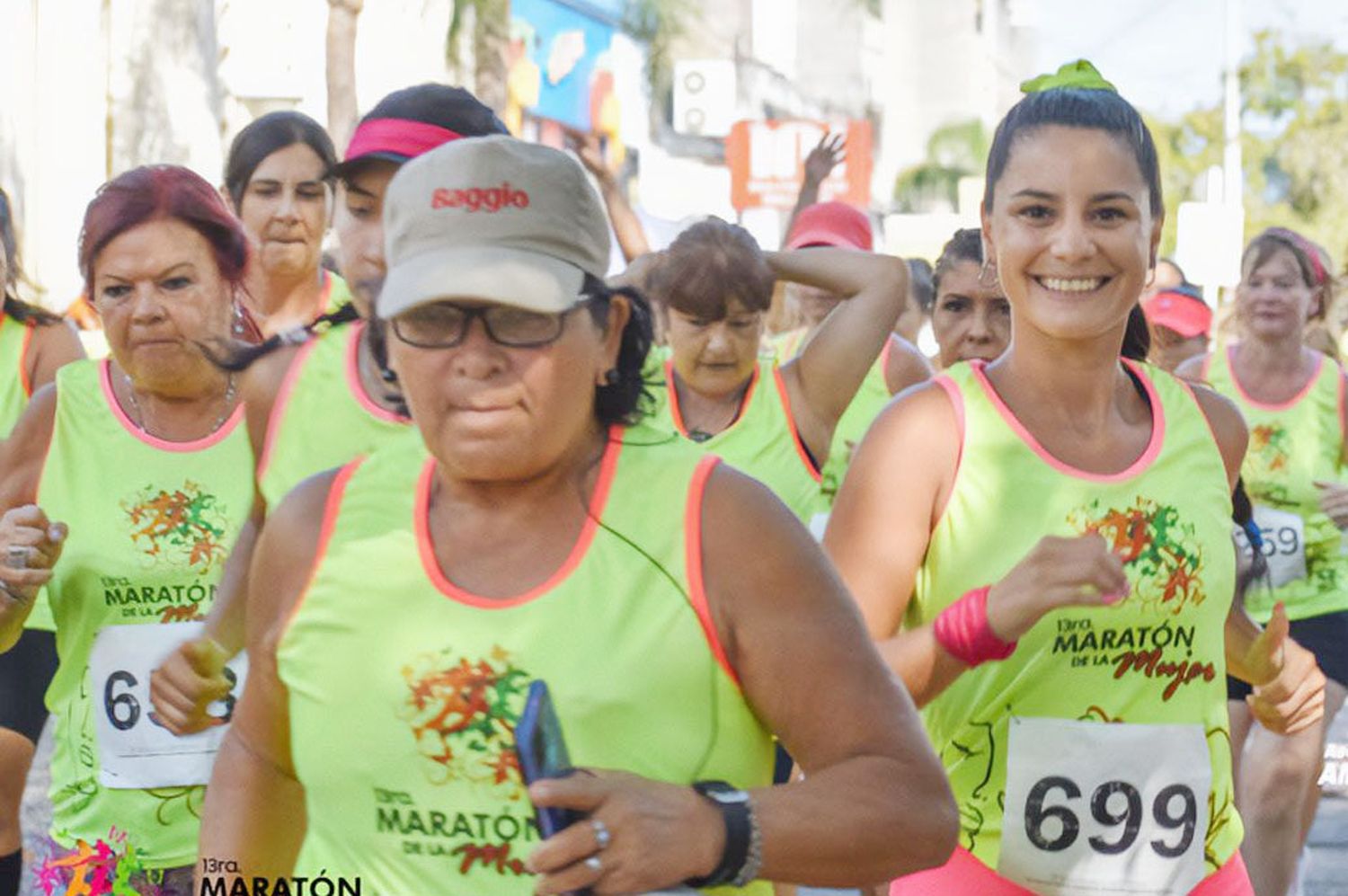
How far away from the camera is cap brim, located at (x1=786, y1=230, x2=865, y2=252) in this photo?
27.9 feet

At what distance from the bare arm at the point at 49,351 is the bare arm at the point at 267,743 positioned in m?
3.99

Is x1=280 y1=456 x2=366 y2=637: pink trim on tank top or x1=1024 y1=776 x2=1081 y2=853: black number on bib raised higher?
x1=280 y1=456 x2=366 y2=637: pink trim on tank top

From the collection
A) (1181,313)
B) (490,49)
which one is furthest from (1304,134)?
(1181,313)

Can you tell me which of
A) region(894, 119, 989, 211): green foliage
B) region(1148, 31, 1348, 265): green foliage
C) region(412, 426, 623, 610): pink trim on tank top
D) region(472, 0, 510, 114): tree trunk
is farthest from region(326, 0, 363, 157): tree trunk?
region(894, 119, 989, 211): green foliage

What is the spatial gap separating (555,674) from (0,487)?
8.83ft

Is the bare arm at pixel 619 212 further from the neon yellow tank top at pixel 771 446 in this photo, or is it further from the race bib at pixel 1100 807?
the race bib at pixel 1100 807

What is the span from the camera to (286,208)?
6176mm

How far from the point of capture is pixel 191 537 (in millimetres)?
4840

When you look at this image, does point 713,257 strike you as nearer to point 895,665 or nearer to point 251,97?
point 895,665

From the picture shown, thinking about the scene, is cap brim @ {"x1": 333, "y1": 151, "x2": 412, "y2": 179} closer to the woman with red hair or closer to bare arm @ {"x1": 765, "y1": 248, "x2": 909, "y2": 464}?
the woman with red hair

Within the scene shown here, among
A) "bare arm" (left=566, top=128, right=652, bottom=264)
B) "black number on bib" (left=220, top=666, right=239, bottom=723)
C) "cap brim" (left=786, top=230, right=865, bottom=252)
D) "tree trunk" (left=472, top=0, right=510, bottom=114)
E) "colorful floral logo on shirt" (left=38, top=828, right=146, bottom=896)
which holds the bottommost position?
"colorful floral logo on shirt" (left=38, top=828, right=146, bottom=896)

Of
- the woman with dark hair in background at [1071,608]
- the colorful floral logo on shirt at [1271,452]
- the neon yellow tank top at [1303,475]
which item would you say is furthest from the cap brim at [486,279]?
the colorful floral logo on shirt at [1271,452]

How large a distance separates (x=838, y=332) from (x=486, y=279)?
402cm

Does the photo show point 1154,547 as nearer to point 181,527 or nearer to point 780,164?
point 181,527
